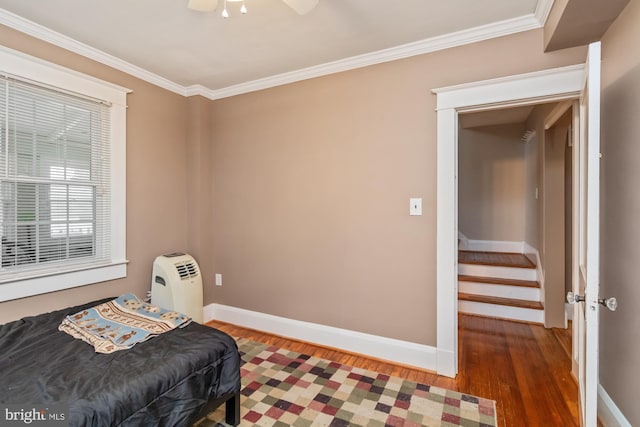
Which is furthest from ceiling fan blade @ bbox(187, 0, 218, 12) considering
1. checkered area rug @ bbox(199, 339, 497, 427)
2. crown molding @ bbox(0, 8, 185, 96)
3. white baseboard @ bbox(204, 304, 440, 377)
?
white baseboard @ bbox(204, 304, 440, 377)

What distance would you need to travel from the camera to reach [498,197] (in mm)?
4879

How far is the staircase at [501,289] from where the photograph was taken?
3396mm

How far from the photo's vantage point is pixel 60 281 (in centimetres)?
233

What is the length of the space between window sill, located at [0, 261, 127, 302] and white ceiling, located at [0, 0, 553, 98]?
66.8 inches

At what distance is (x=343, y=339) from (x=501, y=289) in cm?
212

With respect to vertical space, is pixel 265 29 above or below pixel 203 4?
above

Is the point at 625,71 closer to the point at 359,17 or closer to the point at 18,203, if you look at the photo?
the point at 359,17

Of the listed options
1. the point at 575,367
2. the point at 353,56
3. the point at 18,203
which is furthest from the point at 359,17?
the point at 575,367

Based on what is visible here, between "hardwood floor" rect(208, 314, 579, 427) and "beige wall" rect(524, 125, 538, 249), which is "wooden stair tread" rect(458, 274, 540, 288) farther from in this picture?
"beige wall" rect(524, 125, 538, 249)

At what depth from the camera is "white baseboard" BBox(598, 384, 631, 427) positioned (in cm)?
162

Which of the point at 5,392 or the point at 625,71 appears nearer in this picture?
the point at 5,392

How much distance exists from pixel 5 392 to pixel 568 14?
10.3 feet

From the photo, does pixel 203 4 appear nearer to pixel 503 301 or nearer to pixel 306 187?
pixel 306 187

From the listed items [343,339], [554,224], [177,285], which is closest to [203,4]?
[177,285]
